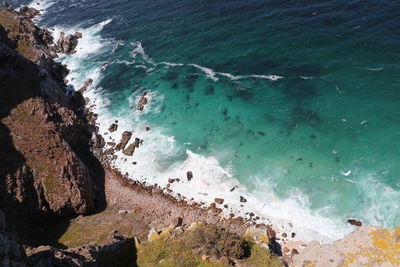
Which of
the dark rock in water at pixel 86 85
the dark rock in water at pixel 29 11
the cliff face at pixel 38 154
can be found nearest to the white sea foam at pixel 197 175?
the dark rock in water at pixel 86 85

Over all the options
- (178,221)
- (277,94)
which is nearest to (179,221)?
(178,221)

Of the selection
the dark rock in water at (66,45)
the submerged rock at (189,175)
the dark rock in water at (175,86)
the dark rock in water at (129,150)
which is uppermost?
the dark rock in water at (66,45)

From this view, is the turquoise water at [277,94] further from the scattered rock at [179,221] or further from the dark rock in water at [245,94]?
the scattered rock at [179,221]

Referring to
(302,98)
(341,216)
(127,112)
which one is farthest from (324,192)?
(127,112)

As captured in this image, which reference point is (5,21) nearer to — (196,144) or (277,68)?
(196,144)

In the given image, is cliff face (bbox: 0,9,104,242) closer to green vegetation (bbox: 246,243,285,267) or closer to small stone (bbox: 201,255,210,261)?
small stone (bbox: 201,255,210,261)

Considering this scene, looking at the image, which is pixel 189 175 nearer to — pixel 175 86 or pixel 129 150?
pixel 129 150
